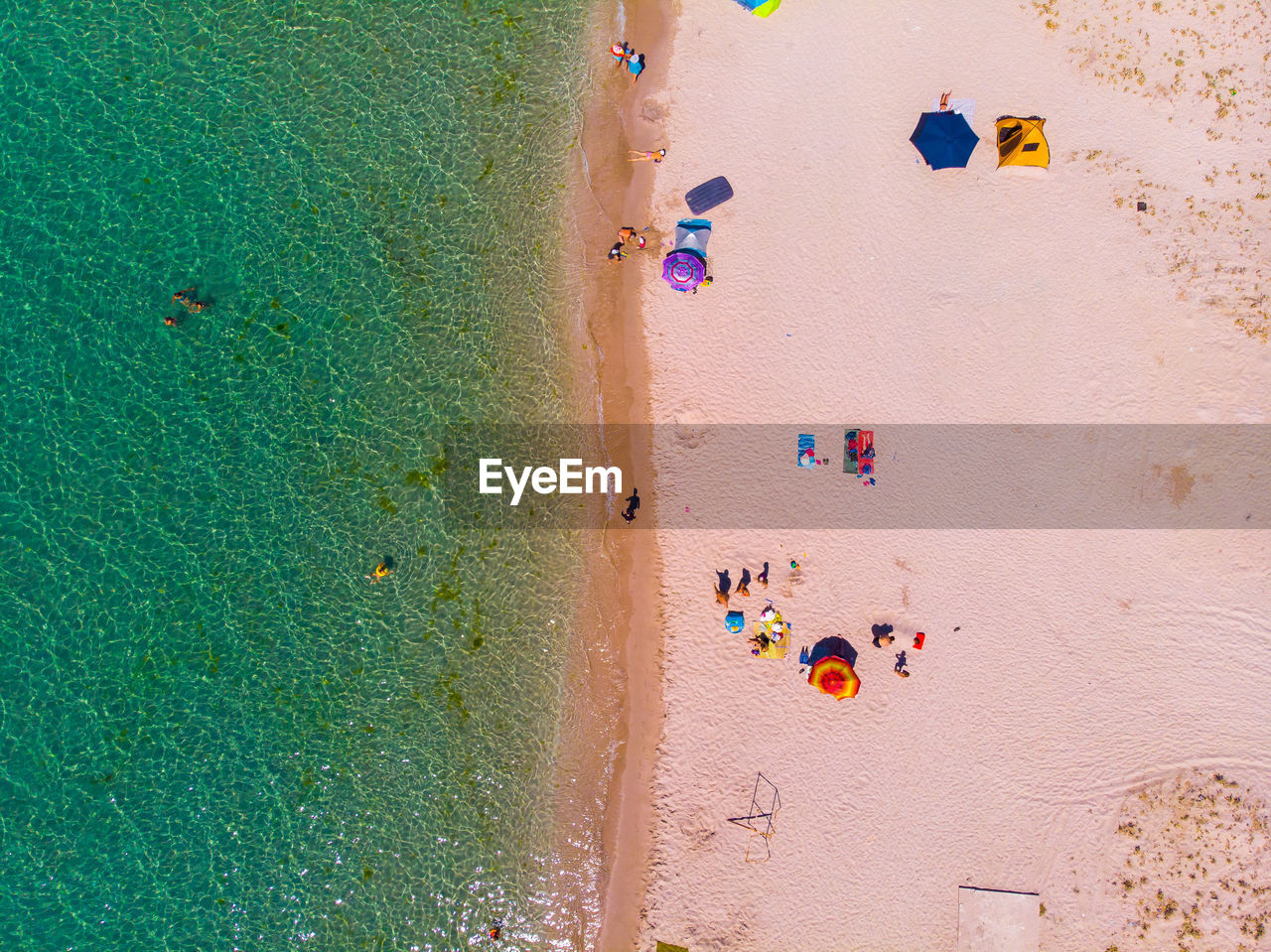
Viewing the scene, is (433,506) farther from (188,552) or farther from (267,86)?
(267,86)

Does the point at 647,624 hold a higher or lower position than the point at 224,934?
higher

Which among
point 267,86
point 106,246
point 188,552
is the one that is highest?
point 267,86

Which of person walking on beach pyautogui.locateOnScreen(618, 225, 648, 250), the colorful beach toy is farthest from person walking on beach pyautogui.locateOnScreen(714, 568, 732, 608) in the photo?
the colorful beach toy

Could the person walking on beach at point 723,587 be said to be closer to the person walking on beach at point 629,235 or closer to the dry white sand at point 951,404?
the dry white sand at point 951,404

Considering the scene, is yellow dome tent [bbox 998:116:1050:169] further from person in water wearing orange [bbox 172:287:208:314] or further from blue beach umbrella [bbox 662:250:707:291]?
person in water wearing orange [bbox 172:287:208:314]

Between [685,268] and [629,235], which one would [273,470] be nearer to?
[629,235]

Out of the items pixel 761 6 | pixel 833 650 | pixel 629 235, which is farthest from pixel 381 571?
pixel 761 6

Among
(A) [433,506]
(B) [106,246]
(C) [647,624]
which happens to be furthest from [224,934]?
(B) [106,246]
